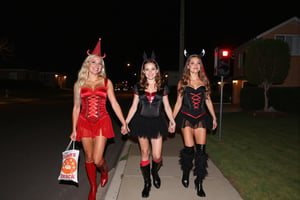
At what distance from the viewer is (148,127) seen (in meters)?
3.80

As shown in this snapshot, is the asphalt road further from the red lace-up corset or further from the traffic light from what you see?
the traffic light

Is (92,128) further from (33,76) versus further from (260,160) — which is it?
(33,76)

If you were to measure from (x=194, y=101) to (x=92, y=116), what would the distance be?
176 cm

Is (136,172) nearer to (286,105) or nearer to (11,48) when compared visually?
(286,105)

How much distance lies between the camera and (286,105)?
15.4 meters

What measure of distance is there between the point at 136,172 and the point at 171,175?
76 centimetres

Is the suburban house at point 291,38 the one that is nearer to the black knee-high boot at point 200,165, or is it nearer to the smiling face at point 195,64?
the smiling face at point 195,64

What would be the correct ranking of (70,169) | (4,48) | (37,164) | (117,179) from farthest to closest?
(4,48) → (37,164) → (117,179) → (70,169)

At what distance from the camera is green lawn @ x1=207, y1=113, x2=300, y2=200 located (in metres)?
4.06

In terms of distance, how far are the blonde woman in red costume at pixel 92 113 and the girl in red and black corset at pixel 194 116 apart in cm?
122

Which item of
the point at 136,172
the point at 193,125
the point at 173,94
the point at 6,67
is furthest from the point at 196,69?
the point at 6,67

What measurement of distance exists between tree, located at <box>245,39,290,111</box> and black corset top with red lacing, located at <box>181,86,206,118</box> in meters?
12.5

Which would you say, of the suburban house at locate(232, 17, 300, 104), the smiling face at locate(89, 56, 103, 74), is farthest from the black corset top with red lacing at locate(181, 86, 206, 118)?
the suburban house at locate(232, 17, 300, 104)

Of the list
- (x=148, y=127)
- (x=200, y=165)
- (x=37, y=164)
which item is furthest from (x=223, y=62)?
(x=37, y=164)
